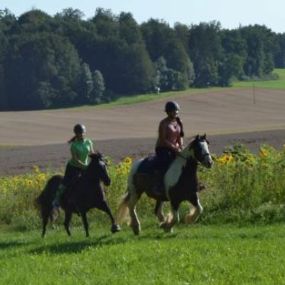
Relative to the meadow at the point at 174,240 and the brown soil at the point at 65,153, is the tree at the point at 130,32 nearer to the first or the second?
the brown soil at the point at 65,153

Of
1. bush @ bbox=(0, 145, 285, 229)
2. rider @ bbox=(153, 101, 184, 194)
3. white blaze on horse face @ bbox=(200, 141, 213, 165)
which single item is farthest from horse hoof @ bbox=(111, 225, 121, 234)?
bush @ bbox=(0, 145, 285, 229)

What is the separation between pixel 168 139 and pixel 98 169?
1.45 m

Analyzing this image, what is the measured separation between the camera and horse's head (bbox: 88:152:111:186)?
15.9 m

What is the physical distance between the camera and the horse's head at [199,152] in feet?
49.3

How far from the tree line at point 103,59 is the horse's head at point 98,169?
82.4 metres

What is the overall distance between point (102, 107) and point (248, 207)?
7660cm

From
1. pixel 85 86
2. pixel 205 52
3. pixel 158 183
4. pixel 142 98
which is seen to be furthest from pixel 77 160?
pixel 205 52

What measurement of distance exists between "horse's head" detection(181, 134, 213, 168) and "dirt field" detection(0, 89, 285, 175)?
2779 centimetres

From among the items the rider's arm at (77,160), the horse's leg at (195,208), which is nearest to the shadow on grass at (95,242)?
the horse's leg at (195,208)

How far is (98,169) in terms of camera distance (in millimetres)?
15992

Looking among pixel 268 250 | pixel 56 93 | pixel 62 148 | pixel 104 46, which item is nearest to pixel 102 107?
pixel 56 93

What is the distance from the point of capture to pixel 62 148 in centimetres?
5062

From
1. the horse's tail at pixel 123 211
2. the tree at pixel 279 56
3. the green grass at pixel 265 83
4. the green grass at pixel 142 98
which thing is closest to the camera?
the horse's tail at pixel 123 211

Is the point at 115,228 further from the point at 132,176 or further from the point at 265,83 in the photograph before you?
the point at 265,83
